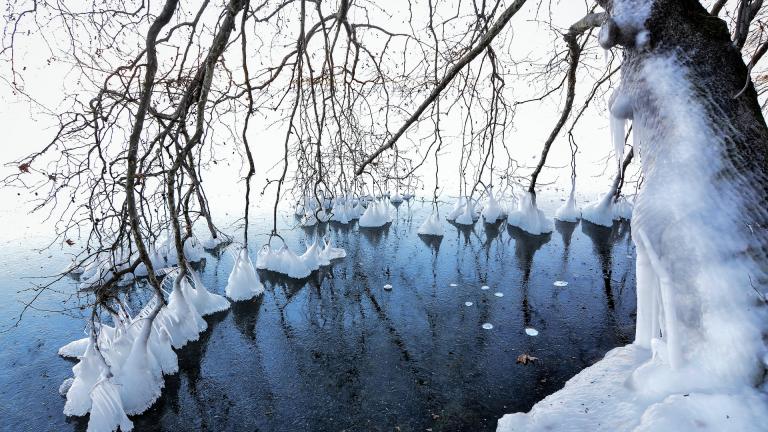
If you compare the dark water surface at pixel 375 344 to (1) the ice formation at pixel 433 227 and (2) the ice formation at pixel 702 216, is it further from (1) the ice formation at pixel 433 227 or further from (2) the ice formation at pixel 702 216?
(2) the ice formation at pixel 702 216

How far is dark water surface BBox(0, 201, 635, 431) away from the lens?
4.06 metres

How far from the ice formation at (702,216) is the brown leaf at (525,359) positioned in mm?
2792

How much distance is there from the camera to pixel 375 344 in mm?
5293

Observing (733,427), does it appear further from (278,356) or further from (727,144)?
(278,356)

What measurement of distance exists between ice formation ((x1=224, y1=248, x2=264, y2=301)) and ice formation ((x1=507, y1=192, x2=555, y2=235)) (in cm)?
711

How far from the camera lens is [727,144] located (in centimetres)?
160

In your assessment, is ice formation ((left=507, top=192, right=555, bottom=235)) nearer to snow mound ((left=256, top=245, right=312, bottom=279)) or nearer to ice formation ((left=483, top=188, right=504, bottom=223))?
ice formation ((left=483, top=188, right=504, bottom=223))

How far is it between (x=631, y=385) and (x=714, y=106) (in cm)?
193

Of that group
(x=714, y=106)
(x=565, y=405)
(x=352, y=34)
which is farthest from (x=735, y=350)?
(x=352, y=34)

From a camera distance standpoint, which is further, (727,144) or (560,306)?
(560,306)

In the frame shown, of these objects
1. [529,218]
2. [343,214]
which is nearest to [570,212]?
[529,218]

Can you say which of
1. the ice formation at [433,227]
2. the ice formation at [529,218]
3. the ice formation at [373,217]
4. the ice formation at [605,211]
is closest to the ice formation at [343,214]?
the ice formation at [373,217]

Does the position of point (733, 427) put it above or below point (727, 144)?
below

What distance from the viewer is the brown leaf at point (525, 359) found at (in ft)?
15.4
